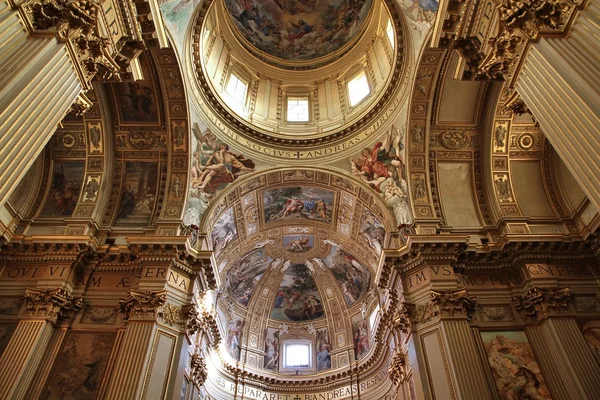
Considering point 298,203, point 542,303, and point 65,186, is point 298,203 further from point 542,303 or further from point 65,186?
point 542,303

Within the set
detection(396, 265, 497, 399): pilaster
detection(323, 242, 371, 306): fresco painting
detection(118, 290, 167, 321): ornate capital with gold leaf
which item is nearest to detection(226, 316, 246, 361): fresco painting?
detection(323, 242, 371, 306): fresco painting

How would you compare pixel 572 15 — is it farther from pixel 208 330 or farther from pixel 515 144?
pixel 208 330

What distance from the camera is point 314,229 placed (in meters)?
19.3

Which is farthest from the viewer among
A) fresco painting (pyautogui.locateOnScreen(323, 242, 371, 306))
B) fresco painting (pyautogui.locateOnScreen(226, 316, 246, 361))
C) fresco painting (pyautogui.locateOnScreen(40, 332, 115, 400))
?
fresco painting (pyautogui.locateOnScreen(226, 316, 246, 361))

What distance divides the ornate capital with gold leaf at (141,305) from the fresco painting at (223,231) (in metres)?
4.57

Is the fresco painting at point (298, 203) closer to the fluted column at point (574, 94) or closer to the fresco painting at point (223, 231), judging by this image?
the fresco painting at point (223, 231)

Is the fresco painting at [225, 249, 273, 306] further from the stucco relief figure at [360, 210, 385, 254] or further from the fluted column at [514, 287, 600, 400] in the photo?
the fluted column at [514, 287, 600, 400]

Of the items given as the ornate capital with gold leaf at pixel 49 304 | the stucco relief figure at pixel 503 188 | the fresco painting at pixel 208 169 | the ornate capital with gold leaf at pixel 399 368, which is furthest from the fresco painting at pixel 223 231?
the stucco relief figure at pixel 503 188

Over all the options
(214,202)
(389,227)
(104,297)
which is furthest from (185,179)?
(389,227)

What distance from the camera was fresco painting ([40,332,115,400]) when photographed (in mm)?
10734

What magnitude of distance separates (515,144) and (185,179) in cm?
1157

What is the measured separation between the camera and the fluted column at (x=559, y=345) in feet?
33.0

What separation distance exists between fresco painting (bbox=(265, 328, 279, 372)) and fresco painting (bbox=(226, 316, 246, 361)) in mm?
1576

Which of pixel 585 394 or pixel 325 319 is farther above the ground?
pixel 325 319
